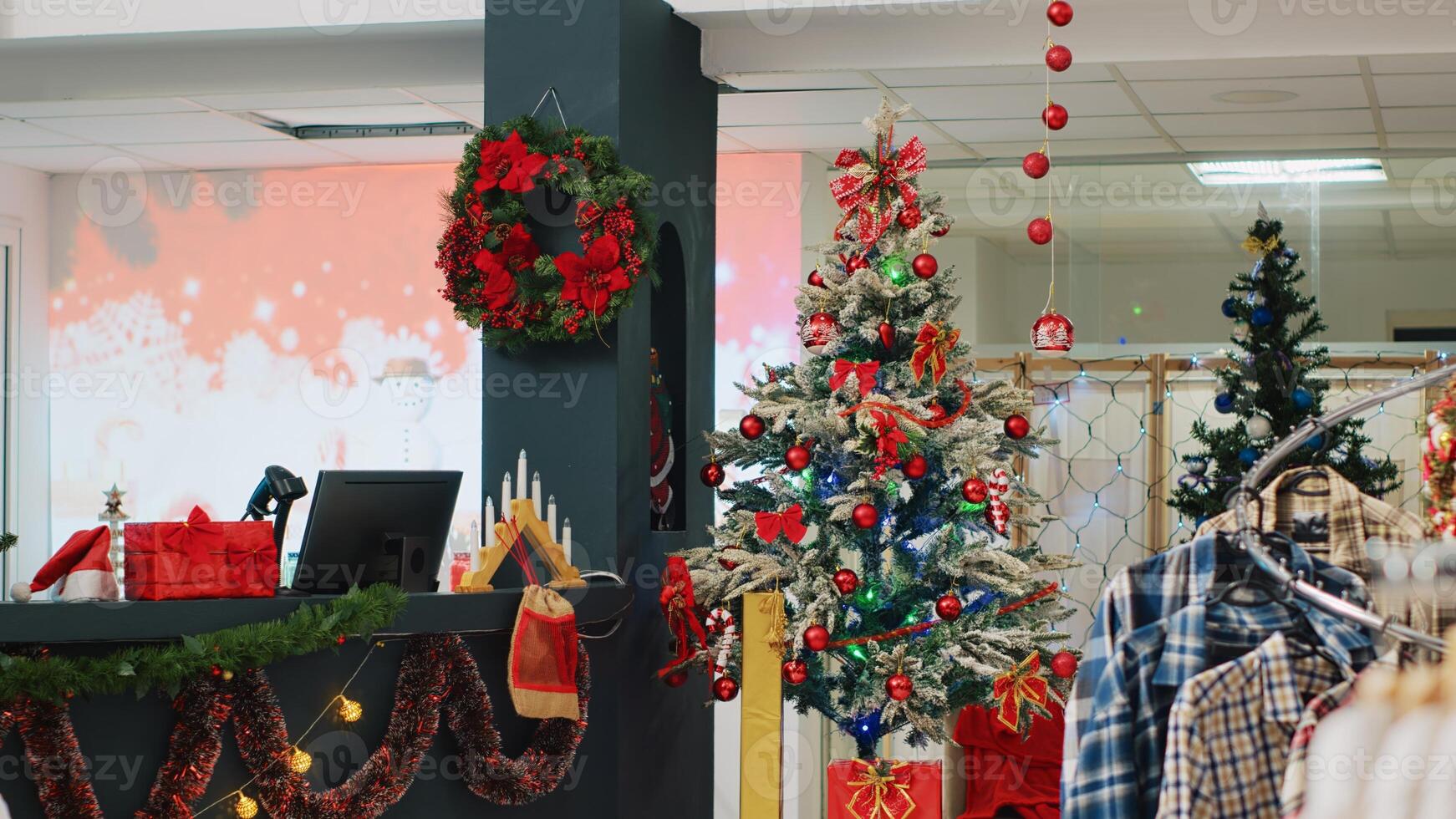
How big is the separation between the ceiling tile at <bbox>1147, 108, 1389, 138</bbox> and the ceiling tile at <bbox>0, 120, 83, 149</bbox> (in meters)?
4.53

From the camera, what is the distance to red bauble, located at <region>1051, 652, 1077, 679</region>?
3.97m

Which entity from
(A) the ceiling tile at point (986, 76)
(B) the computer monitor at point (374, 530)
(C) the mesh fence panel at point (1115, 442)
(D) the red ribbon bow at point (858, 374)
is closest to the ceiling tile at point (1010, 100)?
(A) the ceiling tile at point (986, 76)

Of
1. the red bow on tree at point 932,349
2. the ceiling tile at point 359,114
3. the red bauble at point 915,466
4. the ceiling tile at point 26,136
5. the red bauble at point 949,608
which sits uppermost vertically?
the ceiling tile at point 359,114

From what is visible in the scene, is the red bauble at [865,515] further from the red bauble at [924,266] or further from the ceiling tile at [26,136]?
the ceiling tile at [26,136]

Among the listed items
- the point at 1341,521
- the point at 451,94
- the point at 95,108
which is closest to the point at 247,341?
the point at 95,108

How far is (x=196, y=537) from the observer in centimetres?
321

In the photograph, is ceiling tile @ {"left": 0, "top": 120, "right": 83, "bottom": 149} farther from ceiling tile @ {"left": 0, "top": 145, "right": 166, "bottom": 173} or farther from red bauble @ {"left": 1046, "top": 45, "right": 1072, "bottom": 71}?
red bauble @ {"left": 1046, "top": 45, "right": 1072, "bottom": 71}

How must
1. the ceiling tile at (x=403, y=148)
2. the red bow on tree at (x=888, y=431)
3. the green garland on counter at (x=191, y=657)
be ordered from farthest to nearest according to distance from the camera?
1. the ceiling tile at (x=403, y=148)
2. the red bow on tree at (x=888, y=431)
3. the green garland on counter at (x=191, y=657)

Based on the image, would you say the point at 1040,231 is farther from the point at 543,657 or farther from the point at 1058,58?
the point at 543,657

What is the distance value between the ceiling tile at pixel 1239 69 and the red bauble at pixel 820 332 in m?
1.76

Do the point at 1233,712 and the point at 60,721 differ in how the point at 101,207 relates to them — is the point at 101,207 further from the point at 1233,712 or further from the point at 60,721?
the point at 1233,712

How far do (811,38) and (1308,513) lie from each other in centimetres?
294

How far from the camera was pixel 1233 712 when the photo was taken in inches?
81.4

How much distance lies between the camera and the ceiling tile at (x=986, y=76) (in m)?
5.27
